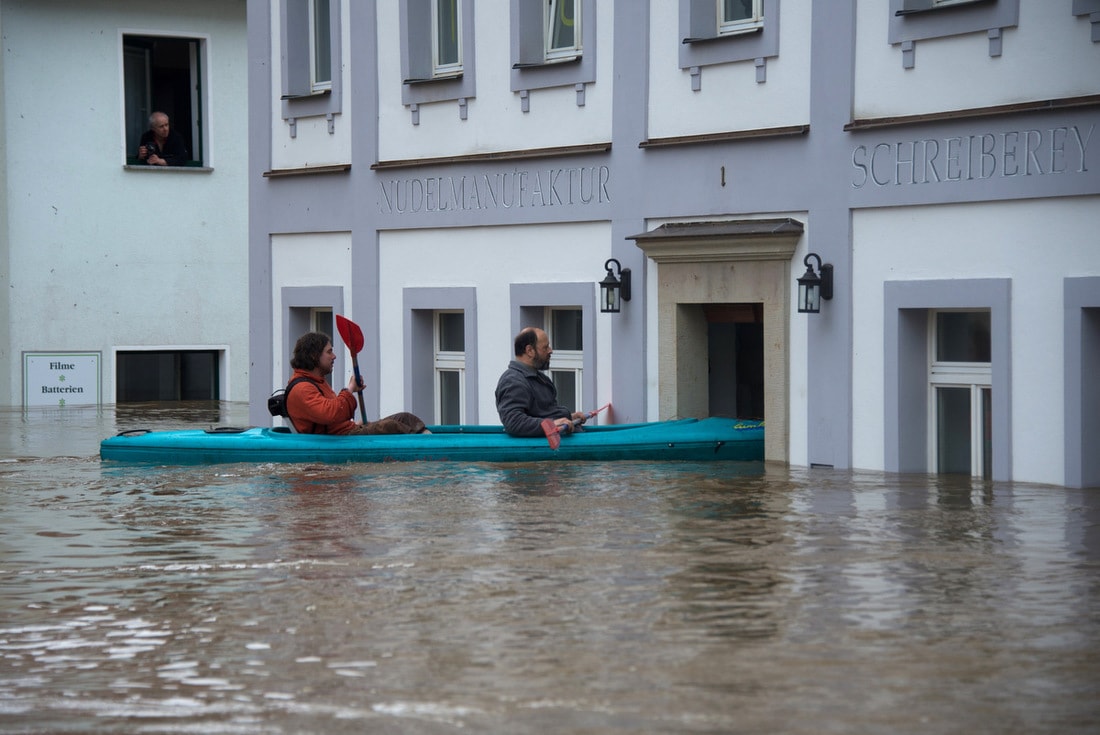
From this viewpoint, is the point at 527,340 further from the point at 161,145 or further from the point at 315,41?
the point at 161,145

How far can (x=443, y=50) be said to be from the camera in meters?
18.5

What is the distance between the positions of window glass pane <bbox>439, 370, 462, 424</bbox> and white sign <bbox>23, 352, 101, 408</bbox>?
9204 mm

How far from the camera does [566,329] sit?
17.5 m

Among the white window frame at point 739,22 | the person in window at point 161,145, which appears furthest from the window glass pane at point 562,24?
the person in window at point 161,145

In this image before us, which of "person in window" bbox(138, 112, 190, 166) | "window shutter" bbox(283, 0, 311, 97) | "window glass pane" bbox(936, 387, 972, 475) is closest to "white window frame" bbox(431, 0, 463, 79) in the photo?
"window shutter" bbox(283, 0, 311, 97)

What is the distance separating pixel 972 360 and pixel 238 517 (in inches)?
229

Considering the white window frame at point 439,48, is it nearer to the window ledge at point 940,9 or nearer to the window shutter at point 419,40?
the window shutter at point 419,40

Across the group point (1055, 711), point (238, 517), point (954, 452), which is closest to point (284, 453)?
point (238, 517)

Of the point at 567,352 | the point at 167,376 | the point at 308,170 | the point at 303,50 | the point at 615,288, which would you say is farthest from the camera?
the point at 167,376

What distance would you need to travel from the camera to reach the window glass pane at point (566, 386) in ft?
57.1

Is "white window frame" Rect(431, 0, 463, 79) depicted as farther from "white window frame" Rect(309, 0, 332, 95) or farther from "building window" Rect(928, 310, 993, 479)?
"building window" Rect(928, 310, 993, 479)

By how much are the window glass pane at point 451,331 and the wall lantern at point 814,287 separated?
16.8 ft

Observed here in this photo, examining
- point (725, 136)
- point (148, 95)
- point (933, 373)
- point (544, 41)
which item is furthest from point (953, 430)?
point (148, 95)

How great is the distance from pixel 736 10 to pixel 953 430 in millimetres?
4128
